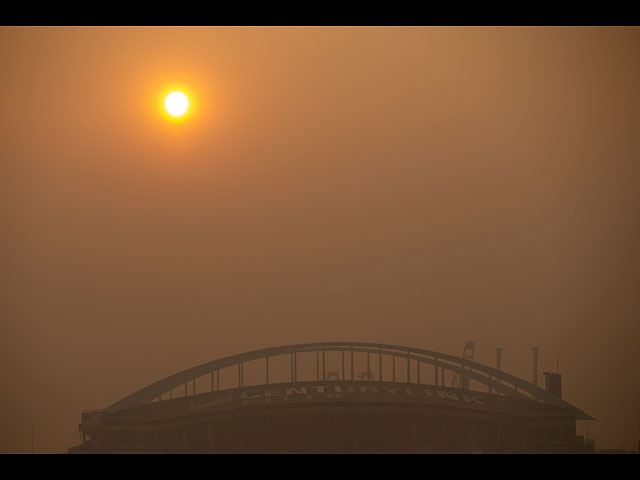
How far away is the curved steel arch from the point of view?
17328 mm

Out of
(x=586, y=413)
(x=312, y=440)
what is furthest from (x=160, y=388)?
(x=586, y=413)

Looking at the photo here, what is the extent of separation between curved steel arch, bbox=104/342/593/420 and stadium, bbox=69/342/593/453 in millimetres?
25

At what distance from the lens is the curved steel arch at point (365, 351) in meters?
17.3

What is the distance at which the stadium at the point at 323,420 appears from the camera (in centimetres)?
1684

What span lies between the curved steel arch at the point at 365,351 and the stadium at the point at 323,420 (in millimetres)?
25

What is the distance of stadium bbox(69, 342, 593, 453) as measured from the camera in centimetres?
1684
